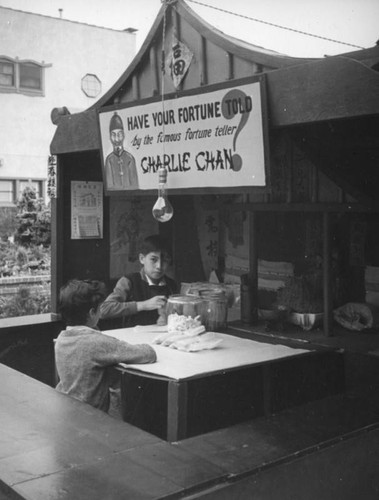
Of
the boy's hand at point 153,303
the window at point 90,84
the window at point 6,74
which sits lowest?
the boy's hand at point 153,303

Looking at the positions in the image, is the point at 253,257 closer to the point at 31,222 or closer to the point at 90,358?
the point at 90,358

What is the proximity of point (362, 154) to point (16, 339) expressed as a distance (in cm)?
285

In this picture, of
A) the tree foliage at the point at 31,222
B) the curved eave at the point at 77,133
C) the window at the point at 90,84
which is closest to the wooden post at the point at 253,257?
the curved eave at the point at 77,133

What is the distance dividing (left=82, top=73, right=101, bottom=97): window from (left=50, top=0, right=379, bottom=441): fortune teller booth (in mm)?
13168

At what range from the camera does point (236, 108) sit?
11.0ft

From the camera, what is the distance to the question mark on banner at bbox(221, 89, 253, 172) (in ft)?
10.8

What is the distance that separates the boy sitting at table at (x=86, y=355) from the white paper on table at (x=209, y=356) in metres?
0.09

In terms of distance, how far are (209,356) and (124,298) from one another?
168cm

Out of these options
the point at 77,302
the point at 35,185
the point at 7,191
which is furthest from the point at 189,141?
the point at 35,185

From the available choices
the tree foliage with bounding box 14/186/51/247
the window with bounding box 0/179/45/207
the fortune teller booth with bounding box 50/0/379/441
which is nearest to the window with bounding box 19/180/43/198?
the window with bounding box 0/179/45/207

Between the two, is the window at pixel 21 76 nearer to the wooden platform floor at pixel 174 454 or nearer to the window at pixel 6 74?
the window at pixel 6 74

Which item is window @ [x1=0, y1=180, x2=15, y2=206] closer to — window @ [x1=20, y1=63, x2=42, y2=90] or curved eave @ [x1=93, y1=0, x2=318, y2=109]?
window @ [x1=20, y1=63, x2=42, y2=90]

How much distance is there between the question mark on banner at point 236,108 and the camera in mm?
3303

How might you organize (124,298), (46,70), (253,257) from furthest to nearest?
(46,70), (124,298), (253,257)
